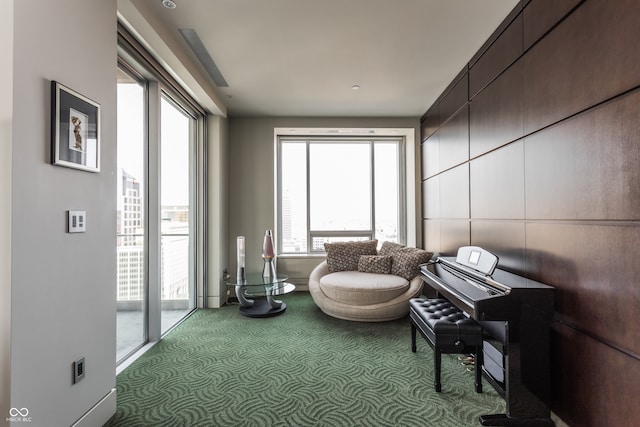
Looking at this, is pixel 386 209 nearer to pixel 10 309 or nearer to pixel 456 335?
pixel 456 335

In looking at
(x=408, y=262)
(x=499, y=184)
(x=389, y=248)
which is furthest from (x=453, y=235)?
(x=499, y=184)

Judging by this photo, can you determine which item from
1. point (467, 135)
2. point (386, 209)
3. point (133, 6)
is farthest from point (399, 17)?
point (386, 209)

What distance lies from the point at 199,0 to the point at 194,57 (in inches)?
32.2

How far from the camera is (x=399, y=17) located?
2250mm

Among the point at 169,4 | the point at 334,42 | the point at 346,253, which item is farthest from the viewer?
the point at 346,253

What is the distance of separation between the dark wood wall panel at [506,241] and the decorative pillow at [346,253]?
168cm

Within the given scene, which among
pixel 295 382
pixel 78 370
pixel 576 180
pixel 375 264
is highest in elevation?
pixel 576 180

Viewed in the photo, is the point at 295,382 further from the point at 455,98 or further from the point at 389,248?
the point at 455,98

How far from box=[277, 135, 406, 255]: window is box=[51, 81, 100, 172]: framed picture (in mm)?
3384

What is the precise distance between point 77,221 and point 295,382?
1685 mm

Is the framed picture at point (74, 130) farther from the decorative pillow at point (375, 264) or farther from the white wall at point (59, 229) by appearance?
the decorative pillow at point (375, 264)

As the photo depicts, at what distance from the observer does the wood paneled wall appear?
1.30 metres

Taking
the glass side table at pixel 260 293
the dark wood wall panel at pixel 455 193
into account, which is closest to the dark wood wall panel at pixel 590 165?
the dark wood wall panel at pixel 455 193

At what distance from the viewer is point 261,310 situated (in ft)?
11.8
